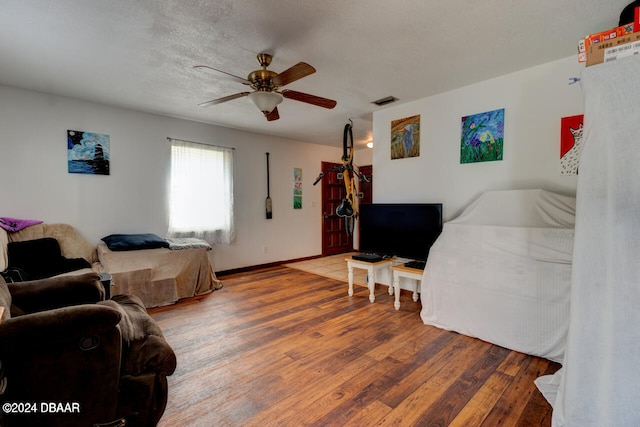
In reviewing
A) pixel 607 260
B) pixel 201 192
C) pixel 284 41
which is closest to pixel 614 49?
pixel 607 260

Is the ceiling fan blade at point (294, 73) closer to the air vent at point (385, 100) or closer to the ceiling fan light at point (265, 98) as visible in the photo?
the ceiling fan light at point (265, 98)

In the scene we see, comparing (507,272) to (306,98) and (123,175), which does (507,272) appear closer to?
(306,98)

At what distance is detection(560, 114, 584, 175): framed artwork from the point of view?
7.89ft

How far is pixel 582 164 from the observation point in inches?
49.2

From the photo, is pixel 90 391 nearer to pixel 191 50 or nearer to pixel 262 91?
pixel 262 91

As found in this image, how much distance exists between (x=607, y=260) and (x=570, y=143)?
1802mm

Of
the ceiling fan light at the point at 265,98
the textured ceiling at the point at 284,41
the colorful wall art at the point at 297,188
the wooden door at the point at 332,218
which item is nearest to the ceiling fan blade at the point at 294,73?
the ceiling fan light at the point at 265,98

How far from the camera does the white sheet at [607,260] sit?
43.5 inches

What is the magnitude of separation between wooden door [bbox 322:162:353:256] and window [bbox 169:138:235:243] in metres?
2.28

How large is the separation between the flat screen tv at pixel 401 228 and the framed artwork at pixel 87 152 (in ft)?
11.2

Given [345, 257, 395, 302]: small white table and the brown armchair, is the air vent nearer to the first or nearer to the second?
[345, 257, 395, 302]: small white table

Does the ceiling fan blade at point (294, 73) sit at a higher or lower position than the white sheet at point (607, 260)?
higher

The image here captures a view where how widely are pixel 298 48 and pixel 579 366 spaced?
2610mm

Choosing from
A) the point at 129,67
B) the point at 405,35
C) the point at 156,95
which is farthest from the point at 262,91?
the point at 156,95
